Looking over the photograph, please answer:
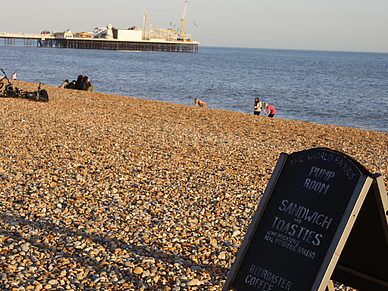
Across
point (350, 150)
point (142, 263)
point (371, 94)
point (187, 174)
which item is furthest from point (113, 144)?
point (371, 94)

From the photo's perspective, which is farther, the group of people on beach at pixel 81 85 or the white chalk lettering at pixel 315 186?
the group of people on beach at pixel 81 85

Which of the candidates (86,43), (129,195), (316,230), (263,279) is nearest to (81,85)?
(129,195)

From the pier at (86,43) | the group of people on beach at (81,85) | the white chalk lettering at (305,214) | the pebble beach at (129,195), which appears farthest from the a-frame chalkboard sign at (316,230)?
the pier at (86,43)

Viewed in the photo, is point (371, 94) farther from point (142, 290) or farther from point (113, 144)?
point (142, 290)

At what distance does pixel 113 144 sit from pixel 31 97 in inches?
264

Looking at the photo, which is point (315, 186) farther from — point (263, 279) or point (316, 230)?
point (263, 279)

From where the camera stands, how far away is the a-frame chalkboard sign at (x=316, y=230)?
225 centimetres

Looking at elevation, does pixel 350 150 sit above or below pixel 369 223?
below

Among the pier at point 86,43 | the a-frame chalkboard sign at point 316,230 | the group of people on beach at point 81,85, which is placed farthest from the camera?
the pier at point 86,43

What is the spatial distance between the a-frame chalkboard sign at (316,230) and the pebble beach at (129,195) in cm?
100

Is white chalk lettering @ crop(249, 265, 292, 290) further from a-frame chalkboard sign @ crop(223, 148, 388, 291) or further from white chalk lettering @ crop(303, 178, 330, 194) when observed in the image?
white chalk lettering @ crop(303, 178, 330, 194)

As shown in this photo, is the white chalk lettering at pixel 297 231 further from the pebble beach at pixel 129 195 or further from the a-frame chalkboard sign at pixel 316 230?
the pebble beach at pixel 129 195

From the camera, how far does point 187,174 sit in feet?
21.0

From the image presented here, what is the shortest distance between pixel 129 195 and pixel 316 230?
11.2 feet
